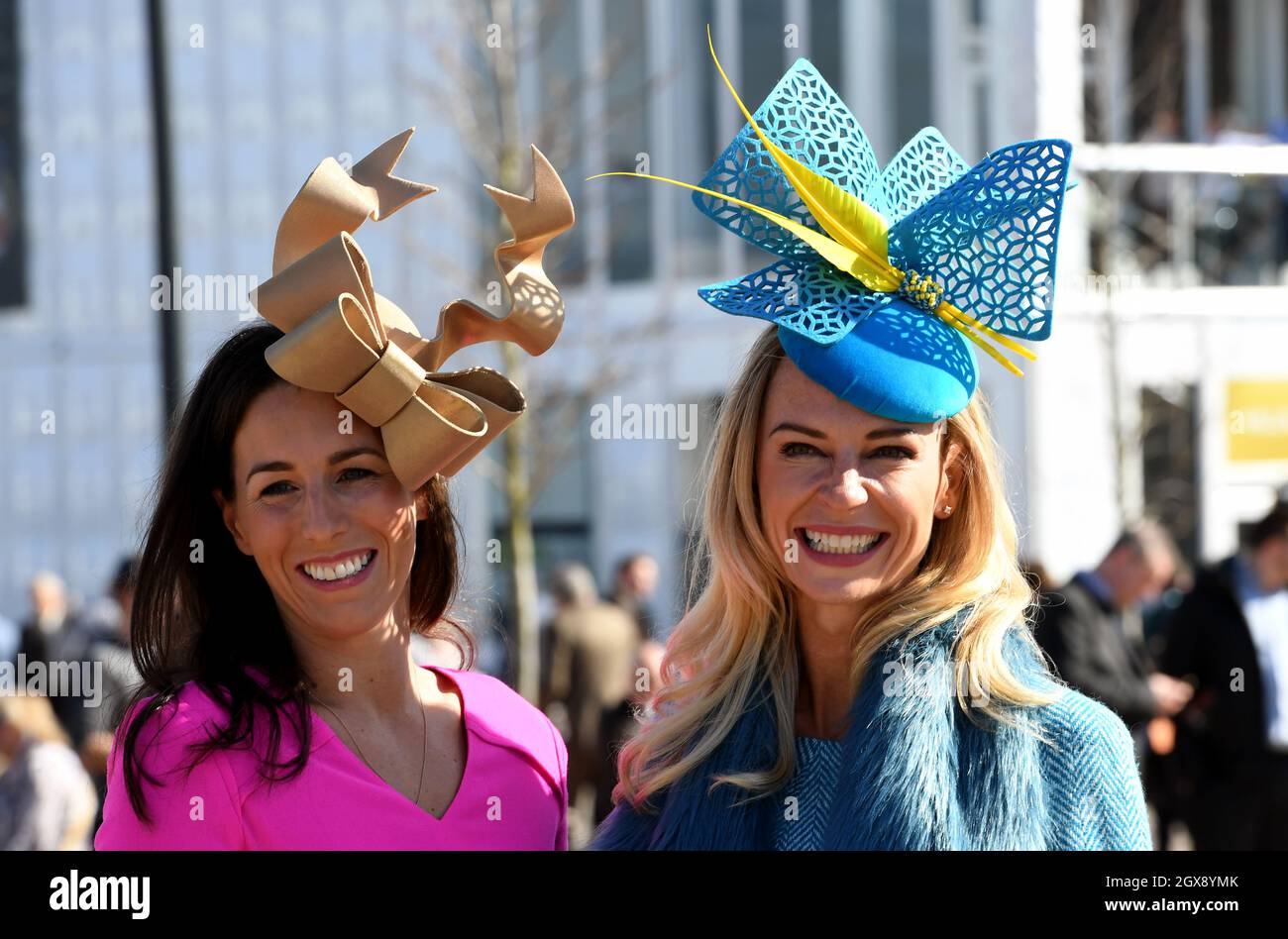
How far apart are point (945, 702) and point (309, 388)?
1037 millimetres

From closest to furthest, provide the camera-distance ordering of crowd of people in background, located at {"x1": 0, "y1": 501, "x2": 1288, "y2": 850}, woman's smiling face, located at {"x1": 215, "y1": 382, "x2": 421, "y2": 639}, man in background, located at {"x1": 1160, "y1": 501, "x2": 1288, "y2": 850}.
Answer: woman's smiling face, located at {"x1": 215, "y1": 382, "x2": 421, "y2": 639}, crowd of people in background, located at {"x1": 0, "y1": 501, "x2": 1288, "y2": 850}, man in background, located at {"x1": 1160, "y1": 501, "x2": 1288, "y2": 850}

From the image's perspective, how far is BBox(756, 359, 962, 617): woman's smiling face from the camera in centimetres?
228

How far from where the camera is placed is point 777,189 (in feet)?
8.01

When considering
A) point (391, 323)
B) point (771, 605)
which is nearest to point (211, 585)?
point (391, 323)

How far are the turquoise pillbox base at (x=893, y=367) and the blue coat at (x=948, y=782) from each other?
0.32 metres

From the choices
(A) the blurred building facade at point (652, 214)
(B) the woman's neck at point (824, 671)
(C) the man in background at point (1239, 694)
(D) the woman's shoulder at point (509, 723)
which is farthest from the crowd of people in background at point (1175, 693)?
(A) the blurred building facade at point (652, 214)

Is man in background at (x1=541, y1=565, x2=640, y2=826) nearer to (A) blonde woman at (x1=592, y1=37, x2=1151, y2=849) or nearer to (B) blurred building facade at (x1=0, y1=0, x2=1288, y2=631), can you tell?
(B) blurred building facade at (x1=0, y1=0, x2=1288, y2=631)

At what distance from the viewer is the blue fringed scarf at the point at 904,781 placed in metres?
2.13

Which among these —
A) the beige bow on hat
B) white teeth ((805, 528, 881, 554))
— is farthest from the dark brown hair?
white teeth ((805, 528, 881, 554))

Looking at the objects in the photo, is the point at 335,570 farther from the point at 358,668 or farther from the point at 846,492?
the point at 846,492

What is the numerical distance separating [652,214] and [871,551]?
1151cm

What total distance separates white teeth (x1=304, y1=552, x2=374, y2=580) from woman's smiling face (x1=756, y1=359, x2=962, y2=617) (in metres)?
0.64

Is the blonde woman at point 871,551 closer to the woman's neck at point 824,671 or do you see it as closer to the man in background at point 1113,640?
the woman's neck at point 824,671
